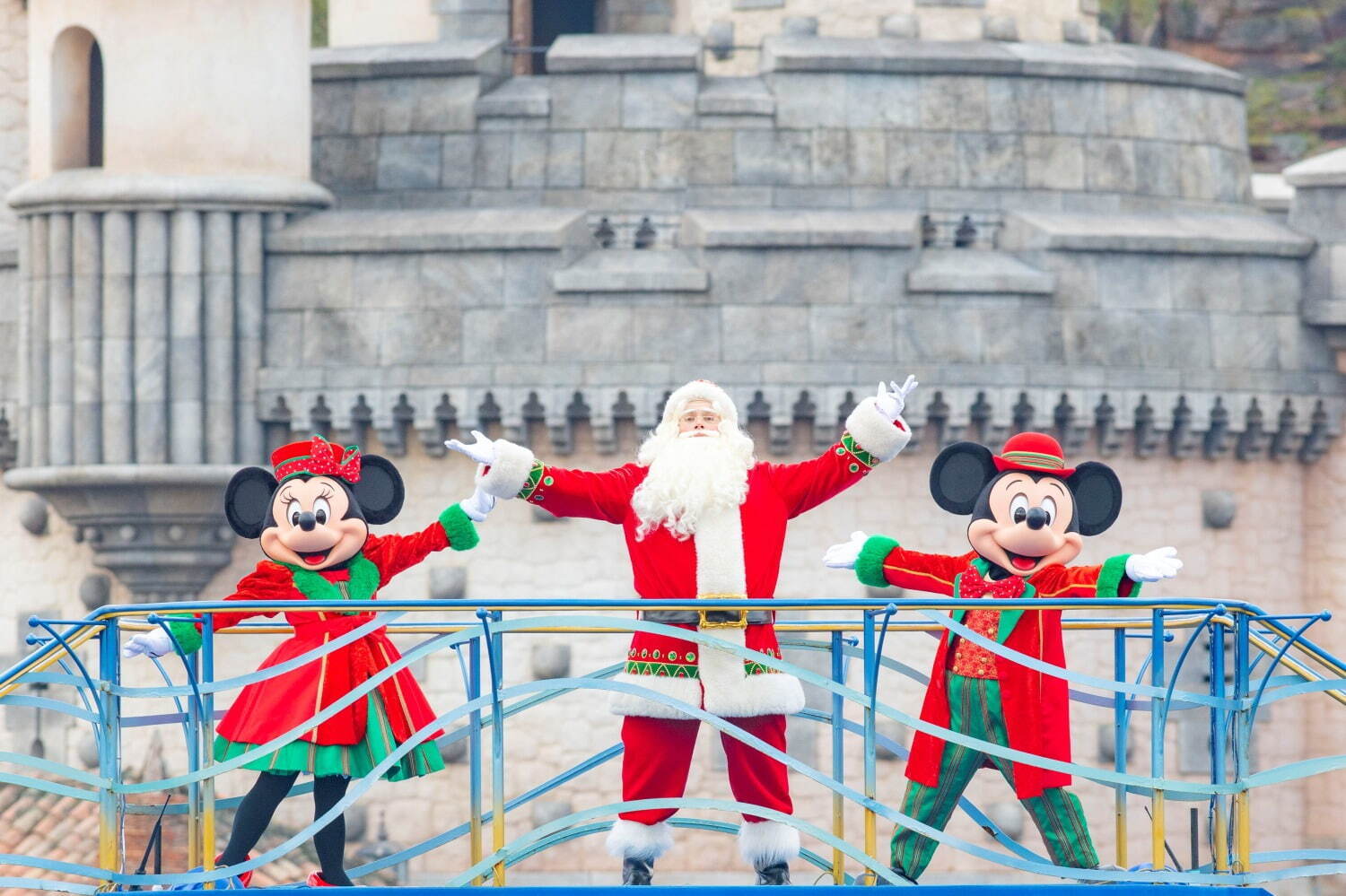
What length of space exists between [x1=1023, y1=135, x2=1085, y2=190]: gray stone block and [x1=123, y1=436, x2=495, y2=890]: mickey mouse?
26.2ft

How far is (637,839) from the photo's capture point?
9.31 metres

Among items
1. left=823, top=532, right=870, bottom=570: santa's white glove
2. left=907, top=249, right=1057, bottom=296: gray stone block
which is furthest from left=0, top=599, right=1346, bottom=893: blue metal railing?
left=907, top=249, right=1057, bottom=296: gray stone block

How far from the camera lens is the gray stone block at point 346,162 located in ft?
56.8

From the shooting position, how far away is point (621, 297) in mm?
16094

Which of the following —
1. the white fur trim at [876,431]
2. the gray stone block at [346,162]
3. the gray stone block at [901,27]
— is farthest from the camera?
the gray stone block at [901,27]

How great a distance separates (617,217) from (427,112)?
145 centimetres

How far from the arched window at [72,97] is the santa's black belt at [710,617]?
28.1 ft

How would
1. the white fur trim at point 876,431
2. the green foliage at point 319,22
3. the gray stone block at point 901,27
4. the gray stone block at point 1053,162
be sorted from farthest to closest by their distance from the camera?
the green foliage at point 319,22 → the gray stone block at point 901,27 → the gray stone block at point 1053,162 → the white fur trim at point 876,431

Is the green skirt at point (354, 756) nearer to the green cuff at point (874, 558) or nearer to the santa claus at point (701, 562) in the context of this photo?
the santa claus at point (701, 562)

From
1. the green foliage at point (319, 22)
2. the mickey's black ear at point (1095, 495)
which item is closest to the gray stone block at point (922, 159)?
the mickey's black ear at point (1095, 495)

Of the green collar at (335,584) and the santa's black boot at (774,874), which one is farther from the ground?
the green collar at (335,584)

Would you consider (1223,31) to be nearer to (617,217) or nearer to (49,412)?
(617,217)

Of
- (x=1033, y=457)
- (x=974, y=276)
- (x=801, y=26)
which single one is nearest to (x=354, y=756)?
(x=1033, y=457)

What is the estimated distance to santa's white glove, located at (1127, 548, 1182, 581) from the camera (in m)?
9.27
